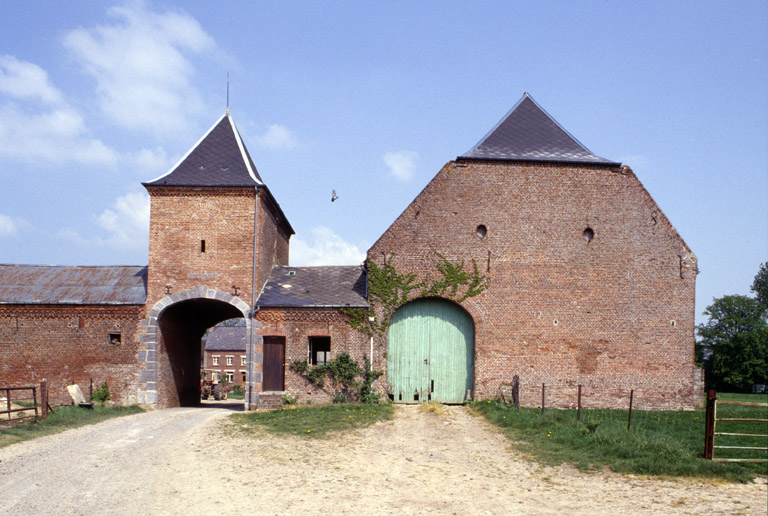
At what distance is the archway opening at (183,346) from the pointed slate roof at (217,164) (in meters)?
4.09

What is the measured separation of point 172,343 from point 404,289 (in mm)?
8850

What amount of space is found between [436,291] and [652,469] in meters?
10.00

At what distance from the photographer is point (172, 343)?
70.8 ft

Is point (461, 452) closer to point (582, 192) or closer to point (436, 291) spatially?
point (436, 291)

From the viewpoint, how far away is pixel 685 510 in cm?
771

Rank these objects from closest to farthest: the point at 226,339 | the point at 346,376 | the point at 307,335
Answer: the point at 346,376 → the point at 307,335 → the point at 226,339

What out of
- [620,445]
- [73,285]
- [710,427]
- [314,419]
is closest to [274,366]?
[314,419]

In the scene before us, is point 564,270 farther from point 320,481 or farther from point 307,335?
point 320,481

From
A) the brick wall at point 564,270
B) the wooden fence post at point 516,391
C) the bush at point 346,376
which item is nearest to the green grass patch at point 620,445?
the wooden fence post at point 516,391

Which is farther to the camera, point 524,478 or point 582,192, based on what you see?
point 582,192

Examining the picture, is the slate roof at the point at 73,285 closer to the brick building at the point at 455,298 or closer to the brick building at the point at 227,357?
the brick building at the point at 455,298

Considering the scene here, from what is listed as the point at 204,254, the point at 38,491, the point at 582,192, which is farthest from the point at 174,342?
the point at 582,192

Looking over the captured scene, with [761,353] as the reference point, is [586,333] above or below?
above

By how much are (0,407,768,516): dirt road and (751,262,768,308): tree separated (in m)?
64.2
